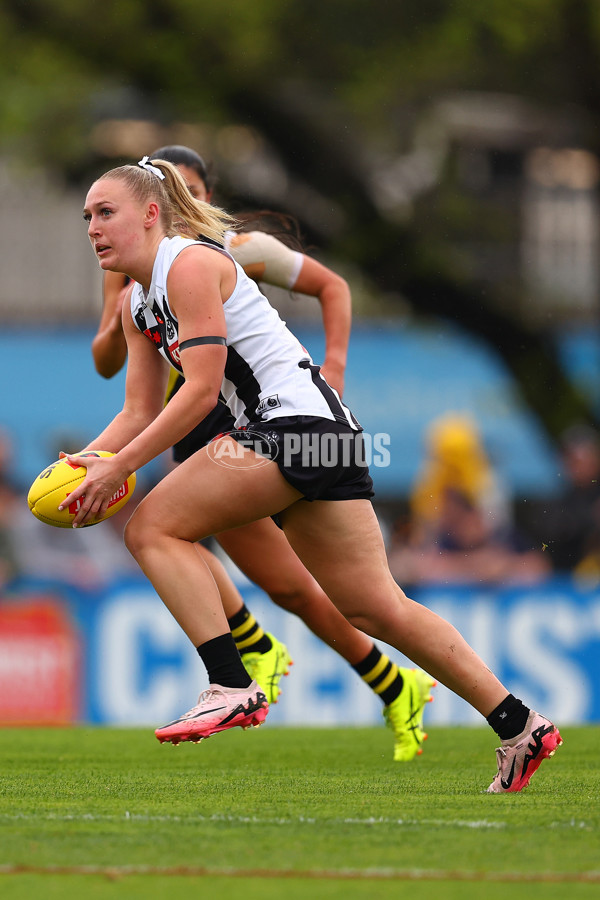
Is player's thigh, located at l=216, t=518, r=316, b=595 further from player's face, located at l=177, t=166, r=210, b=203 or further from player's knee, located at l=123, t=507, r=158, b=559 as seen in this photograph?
player's face, located at l=177, t=166, r=210, b=203

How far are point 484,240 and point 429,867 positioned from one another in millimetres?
12339

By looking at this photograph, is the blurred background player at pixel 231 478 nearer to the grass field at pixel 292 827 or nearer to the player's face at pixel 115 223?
the player's face at pixel 115 223

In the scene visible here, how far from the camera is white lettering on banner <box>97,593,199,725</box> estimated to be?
897 centimetres

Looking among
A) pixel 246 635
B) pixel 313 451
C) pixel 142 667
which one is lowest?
pixel 142 667

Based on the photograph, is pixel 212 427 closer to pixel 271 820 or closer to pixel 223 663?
pixel 223 663

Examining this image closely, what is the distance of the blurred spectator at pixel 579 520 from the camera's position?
995 centimetres

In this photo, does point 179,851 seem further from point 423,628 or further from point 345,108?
point 345,108

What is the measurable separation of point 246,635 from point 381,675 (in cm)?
57

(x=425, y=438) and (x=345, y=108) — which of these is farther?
(x=425, y=438)

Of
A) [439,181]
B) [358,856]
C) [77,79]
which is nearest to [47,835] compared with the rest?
[358,856]

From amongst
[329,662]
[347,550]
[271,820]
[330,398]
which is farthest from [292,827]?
[329,662]

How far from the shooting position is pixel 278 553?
557 centimetres

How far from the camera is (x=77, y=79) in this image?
13.6 metres

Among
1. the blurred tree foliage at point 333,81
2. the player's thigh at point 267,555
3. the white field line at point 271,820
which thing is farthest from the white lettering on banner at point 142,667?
the blurred tree foliage at point 333,81
